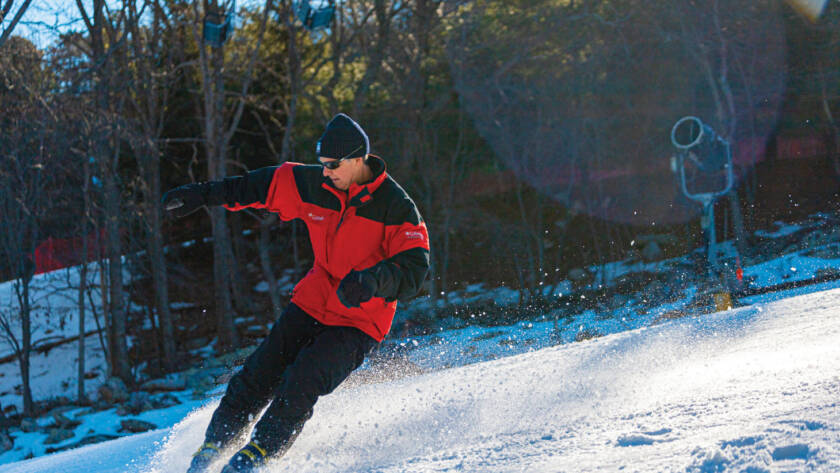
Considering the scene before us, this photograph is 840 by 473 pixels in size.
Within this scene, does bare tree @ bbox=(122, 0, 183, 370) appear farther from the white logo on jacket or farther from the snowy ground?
the white logo on jacket

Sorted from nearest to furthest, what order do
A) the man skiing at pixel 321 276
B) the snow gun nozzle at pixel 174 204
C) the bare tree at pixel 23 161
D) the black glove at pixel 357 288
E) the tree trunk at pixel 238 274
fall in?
the black glove at pixel 357 288 < the man skiing at pixel 321 276 < the snow gun nozzle at pixel 174 204 < the bare tree at pixel 23 161 < the tree trunk at pixel 238 274

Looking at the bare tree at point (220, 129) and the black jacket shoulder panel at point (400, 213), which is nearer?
the black jacket shoulder panel at point (400, 213)

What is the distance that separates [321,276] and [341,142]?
24.4 inches

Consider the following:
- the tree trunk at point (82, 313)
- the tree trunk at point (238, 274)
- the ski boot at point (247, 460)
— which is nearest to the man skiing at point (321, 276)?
the ski boot at point (247, 460)

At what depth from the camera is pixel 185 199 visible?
3.47 m

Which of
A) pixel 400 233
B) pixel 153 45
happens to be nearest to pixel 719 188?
pixel 400 233

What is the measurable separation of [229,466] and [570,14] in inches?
522

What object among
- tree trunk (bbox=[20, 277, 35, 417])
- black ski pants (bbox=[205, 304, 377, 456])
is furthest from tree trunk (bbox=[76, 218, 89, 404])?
black ski pants (bbox=[205, 304, 377, 456])

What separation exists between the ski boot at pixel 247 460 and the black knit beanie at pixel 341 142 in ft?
4.01

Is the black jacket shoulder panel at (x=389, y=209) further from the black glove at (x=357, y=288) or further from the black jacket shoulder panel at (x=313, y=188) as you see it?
the black glove at (x=357, y=288)

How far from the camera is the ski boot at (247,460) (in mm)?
2930

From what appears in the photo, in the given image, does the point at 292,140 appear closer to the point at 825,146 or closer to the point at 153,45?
the point at 153,45

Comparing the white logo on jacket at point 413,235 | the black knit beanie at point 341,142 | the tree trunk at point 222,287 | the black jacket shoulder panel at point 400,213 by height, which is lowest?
the tree trunk at point 222,287

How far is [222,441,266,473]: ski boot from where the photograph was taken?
9.61 feet
